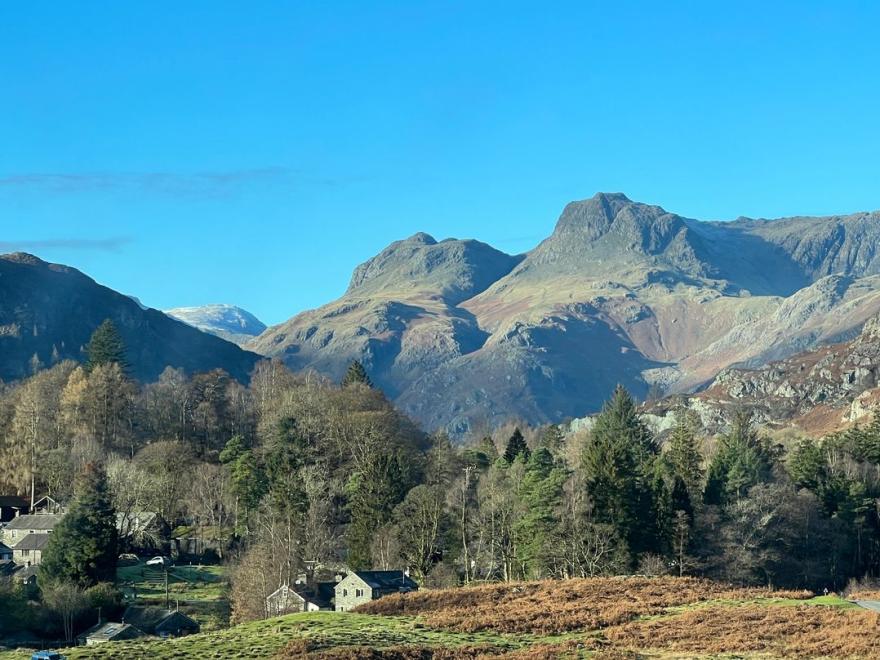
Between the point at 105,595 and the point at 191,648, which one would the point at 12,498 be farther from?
the point at 191,648

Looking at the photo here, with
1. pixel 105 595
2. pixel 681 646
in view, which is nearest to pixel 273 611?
pixel 105 595

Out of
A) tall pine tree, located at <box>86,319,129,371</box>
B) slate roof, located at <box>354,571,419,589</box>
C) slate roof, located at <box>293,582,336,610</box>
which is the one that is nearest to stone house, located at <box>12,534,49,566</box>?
slate roof, located at <box>293,582,336,610</box>

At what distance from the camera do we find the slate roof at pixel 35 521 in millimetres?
111250

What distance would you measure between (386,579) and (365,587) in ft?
9.50

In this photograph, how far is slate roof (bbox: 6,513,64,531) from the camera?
111 meters

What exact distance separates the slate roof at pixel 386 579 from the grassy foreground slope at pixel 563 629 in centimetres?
1197

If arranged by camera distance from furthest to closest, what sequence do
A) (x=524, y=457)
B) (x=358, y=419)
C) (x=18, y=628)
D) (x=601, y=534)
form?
(x=358, y=419) → (x=524, y=457) → (x=601, y=534) → (x=18, y=628)

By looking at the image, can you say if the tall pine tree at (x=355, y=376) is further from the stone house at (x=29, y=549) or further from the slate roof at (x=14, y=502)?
the stone house at (x=29, y=549)

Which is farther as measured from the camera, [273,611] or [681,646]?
[273,611]

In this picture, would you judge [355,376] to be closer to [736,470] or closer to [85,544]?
[736,470]

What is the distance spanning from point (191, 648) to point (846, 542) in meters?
68.0

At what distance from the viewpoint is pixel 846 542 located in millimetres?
103375

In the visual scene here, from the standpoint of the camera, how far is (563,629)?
59.9 metres

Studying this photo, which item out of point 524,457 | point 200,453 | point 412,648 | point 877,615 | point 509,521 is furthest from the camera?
point 200,453
